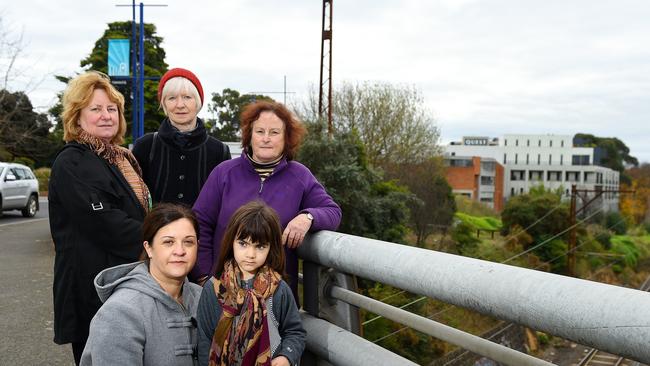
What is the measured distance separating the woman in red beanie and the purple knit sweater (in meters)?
0.48

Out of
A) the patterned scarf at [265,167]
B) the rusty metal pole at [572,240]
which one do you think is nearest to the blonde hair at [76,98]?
the patterned scarf at [265,167]

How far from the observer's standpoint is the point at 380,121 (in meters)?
32.9

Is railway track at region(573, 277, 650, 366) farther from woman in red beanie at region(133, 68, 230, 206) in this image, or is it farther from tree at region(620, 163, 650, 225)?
tree at region(620, 163, 650, 225)

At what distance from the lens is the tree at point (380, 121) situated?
32625 millimetres

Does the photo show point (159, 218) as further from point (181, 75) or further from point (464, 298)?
point (464, 298)

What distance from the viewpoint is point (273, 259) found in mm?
2199

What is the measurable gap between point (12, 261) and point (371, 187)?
10.2 metres

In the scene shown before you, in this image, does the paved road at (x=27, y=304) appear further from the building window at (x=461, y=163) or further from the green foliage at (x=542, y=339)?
the building window at (x=461, y=163)

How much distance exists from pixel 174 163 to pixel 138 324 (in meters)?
1.21

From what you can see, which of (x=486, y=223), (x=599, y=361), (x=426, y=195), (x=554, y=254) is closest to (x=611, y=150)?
(x=486, y=223)

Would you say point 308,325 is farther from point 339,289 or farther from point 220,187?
point 220,187

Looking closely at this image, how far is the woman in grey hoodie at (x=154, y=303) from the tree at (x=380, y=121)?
2920cm

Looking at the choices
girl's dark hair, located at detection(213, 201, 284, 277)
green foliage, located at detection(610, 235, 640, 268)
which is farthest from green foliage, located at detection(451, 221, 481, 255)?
girl's dark hair, located at detection(213, 201, 284, 277)

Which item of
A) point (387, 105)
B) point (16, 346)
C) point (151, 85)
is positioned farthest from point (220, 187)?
point (387, 105)
